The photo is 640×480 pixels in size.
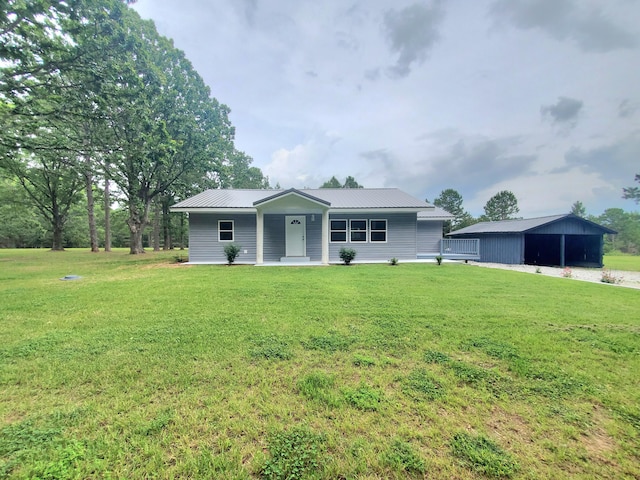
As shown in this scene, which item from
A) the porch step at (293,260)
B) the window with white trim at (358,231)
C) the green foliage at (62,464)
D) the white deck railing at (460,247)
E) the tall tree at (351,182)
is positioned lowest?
the green foliage at (62,464)

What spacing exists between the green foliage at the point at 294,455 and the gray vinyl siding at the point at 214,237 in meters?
12.4

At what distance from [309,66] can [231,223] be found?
10081mm

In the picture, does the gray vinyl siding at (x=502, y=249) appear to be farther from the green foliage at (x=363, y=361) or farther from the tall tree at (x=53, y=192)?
the tall tree at (x=53, y=192)

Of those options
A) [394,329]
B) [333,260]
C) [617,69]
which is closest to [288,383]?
[394,329]

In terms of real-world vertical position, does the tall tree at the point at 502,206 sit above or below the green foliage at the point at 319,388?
above

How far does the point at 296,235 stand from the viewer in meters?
14.0

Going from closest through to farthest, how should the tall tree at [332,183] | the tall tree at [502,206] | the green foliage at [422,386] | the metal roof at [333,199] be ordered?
→ the green foliage at [422,386]
the metal roof at [333,199]
the tall tree at [502,206]
the tall tree at [332,183]

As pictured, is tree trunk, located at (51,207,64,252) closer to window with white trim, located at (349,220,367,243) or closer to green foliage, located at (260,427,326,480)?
window with white trim, located at (349,220,367,243)

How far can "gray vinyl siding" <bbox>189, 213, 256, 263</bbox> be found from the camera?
13.7m

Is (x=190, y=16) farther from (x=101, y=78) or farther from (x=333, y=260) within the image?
(x=333, y=260)

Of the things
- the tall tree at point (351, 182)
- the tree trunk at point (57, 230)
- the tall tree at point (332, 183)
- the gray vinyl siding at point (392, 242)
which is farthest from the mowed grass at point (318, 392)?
the tall tree at point (332, 183)

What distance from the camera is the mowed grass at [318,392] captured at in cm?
171

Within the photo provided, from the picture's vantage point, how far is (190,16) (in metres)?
11.5

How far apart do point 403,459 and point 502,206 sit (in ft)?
157
